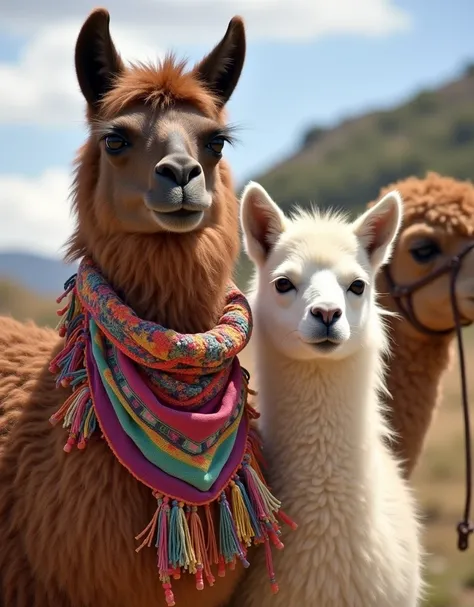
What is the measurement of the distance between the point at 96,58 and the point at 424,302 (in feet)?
7.08

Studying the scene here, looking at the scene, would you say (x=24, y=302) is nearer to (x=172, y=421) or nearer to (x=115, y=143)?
(x=115, y=143)

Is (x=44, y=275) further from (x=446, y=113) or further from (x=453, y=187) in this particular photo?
(x=453, y=187)

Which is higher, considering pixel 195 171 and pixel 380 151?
pixel 380 151

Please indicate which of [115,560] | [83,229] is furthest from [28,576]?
[83,229]

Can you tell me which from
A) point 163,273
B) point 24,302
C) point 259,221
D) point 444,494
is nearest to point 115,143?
point 163,273

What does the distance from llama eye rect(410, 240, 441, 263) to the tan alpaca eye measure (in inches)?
66.8

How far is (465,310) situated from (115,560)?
231 centimetres

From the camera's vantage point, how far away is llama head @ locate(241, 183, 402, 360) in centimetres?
368

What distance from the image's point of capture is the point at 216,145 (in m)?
3.69

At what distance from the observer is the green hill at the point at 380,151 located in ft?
240

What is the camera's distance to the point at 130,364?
347 centimetres

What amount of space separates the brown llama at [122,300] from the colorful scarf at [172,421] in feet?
0.04

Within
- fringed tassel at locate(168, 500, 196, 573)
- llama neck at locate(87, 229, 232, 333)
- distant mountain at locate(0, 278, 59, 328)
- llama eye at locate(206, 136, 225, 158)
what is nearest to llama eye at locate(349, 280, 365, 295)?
llama neck at locate(87, 229, 232, 333)

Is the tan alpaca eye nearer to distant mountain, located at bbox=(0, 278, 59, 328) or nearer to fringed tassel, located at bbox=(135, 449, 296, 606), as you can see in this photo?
fringed tassel, located at bbox=(135, 449, 296, 606)
